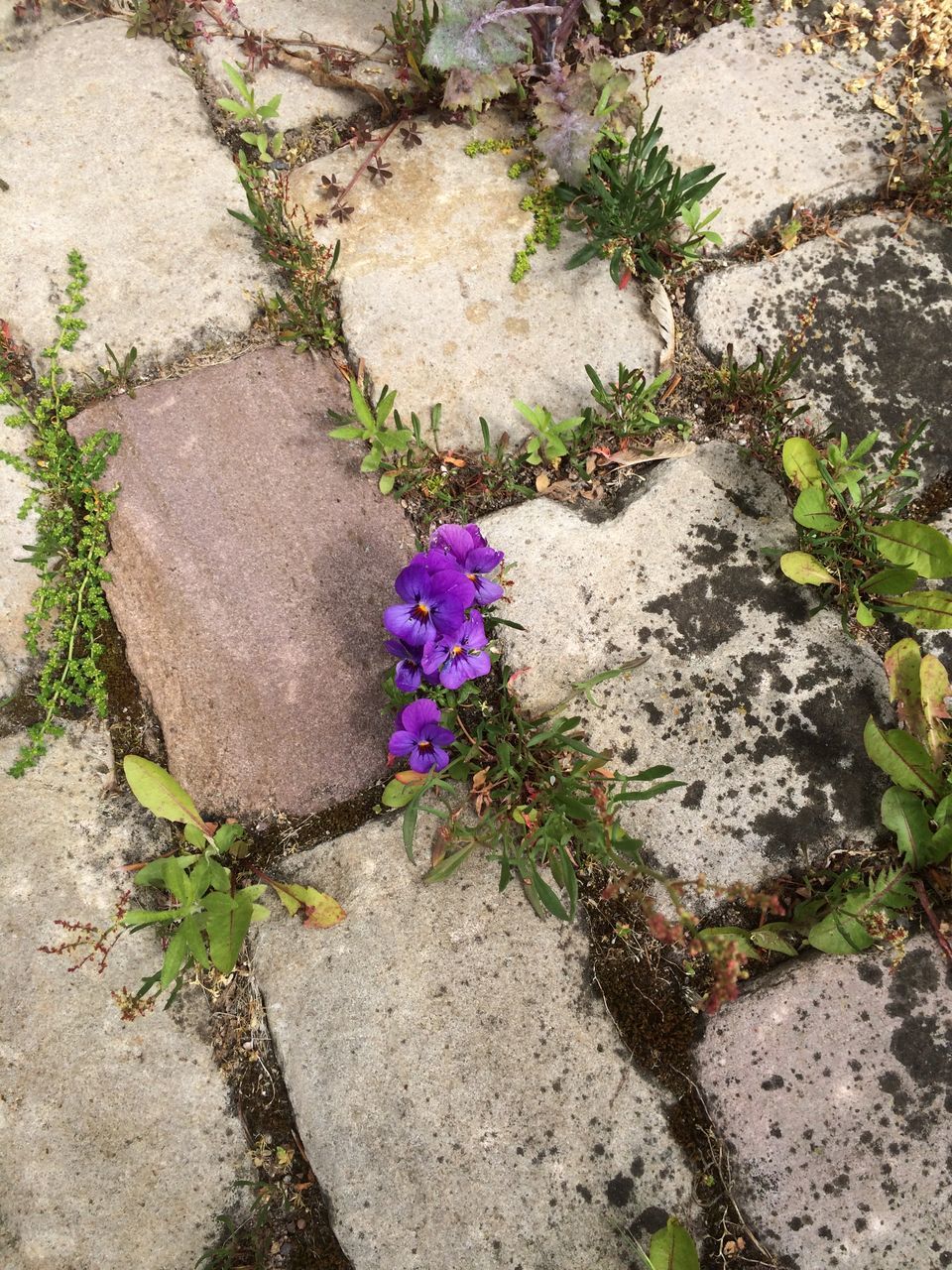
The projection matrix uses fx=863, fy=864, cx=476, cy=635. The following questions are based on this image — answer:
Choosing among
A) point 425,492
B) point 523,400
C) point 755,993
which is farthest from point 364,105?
point 755,993

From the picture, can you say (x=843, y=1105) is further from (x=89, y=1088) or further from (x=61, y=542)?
(x=61, y=542)

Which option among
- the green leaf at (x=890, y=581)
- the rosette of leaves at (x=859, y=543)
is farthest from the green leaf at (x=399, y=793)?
the green leaf at (x=890, y=581)

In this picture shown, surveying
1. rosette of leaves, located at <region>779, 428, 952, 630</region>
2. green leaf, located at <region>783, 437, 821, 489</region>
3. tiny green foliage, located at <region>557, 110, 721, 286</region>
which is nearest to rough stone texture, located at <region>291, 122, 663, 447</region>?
tiny green foliage, located at <region>557, 110, 721, 286</region>

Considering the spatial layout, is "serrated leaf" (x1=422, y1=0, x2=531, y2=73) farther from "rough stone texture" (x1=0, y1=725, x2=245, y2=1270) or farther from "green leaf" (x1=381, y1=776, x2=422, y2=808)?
"rough stone texture" (x1=0, y1=725, x2=245, y2=1270)

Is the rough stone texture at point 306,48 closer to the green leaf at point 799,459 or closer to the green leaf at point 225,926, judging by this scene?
the green leaf at point 799,459

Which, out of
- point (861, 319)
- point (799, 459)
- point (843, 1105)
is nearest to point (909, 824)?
point (843, 1105)

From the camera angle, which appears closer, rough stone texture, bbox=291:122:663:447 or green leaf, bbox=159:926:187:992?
green leaf, bbox=159:926:187:992
